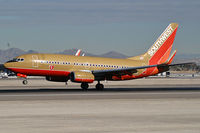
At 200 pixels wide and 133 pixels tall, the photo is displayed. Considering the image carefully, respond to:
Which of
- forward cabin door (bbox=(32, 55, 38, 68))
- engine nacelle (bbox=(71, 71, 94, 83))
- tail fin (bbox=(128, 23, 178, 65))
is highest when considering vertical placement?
tail fin (bbox=(128, 23, 178, 65))

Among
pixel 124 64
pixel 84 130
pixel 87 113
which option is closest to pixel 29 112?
pixel 87 113

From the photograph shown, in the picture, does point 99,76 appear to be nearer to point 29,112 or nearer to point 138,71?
point 138,71

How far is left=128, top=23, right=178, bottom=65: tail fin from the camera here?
53.0 metres

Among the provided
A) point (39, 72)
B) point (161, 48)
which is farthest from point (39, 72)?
point (161, 48)

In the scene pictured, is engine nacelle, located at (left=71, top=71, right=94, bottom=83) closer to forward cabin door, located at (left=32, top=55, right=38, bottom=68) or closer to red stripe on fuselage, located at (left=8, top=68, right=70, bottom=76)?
red stripe on fuselage, located at (left=8, top=68, right=70, bottom=76)

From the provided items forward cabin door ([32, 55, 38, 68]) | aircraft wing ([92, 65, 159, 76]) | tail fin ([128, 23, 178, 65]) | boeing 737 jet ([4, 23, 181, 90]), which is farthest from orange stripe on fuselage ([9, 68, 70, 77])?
tail fin ([128, 23, 178, 65])

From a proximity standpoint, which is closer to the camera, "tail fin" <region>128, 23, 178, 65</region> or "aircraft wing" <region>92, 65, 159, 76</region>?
"aircraft wing" <region>92, 65, 159, 76</region>

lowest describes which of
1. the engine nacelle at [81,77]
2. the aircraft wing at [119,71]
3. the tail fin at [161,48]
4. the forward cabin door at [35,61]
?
the engine nacelle at [81,77]

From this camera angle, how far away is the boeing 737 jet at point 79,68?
46.0 metres

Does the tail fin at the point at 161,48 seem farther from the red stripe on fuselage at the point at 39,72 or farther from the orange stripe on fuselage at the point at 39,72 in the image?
the red stripe on fuselage at the point at 39,72

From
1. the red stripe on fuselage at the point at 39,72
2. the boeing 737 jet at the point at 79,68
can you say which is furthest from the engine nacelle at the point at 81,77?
the red stripe on fuselage at the point at 39,72

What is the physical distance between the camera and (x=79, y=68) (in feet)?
155

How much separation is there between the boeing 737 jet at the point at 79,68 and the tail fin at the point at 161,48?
0.84m

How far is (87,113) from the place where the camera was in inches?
879
